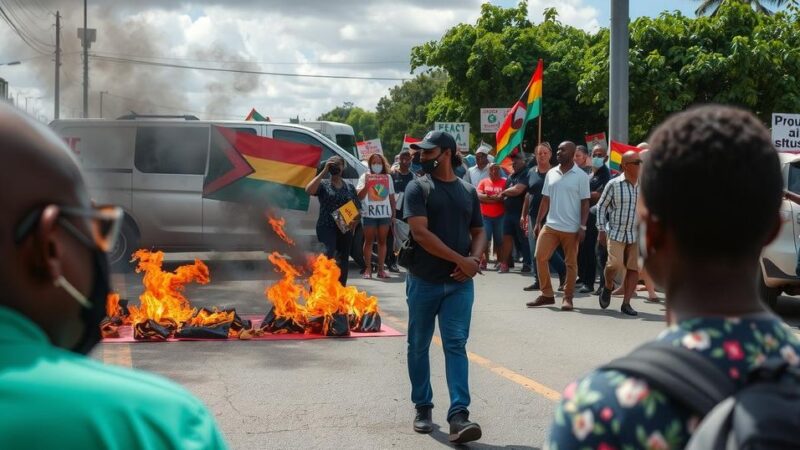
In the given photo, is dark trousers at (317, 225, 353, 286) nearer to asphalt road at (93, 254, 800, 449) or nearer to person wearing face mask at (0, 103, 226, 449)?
asphalt road at (93, 254, 800, 449)

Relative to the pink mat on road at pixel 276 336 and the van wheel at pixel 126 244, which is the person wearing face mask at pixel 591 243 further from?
the van wheel at pixel 126 244

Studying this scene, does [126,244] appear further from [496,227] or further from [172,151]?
[496,227]

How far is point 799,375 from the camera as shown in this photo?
4.58 ft

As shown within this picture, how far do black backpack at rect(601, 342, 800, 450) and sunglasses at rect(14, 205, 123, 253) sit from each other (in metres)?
0.79

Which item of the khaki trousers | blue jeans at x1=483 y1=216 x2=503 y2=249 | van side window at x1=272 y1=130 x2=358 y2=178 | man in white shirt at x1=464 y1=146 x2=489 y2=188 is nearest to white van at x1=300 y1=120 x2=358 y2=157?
man in white shirt at x1=464 y1=146 x2=489 y2=188

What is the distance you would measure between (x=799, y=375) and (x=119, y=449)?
0.96 metres

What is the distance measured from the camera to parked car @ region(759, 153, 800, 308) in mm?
9773

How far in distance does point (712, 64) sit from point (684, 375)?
72.5 ft

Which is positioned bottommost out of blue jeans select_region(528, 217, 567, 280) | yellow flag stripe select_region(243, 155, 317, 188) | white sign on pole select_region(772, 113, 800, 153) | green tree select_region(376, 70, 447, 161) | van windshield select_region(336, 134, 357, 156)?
blue jeans select_region(528, 217, 567, 280)

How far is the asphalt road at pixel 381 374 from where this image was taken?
225 inches

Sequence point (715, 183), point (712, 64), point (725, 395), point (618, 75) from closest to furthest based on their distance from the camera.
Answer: point (725, 395)
point (715, 183)
point (618, 75)
point (712, 64)

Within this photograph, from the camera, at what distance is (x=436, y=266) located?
5672 millimetres

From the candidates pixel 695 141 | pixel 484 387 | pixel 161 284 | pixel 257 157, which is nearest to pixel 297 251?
pixel 257 157

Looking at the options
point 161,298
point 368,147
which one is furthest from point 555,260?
point 368,147
